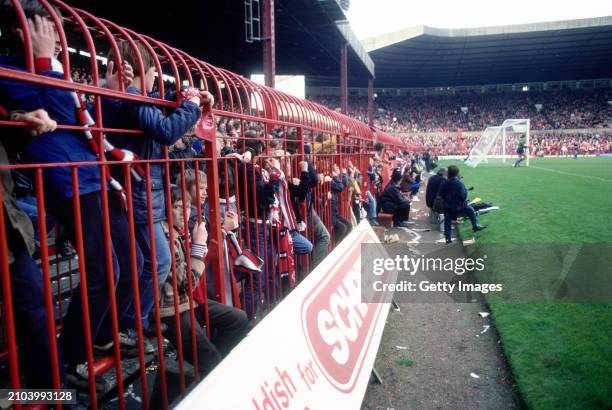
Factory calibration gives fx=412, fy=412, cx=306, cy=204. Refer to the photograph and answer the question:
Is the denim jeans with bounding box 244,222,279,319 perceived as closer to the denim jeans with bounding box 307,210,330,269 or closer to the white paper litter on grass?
the denim jeans with bounding box 307,210,330,269

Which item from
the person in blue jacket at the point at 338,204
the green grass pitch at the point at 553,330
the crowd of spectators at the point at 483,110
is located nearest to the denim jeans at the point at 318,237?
the person in blue jacket at the point at 338,204

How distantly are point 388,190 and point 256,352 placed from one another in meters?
8.60

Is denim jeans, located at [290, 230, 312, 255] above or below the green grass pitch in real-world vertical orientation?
above

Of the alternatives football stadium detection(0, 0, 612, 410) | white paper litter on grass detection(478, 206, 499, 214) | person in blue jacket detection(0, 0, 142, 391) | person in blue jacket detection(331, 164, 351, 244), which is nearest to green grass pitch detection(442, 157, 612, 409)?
football stadium detection(0, 0, 612, 410)

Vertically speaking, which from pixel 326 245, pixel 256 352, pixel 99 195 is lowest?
pixel 326 245

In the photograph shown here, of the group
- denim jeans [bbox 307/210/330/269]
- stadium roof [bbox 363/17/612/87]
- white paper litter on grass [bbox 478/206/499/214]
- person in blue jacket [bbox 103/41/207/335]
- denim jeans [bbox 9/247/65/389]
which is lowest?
white paper litter on grass [bbox 478/206/499/214]

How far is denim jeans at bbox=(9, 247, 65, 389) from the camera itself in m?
1.83

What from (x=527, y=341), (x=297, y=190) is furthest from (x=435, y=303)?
(x=297, y=190)

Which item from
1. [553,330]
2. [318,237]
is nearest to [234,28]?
[318,237]

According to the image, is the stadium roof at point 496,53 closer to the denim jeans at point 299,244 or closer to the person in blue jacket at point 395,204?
the person in blue jacket at point 395,204

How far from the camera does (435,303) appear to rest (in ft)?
17.2

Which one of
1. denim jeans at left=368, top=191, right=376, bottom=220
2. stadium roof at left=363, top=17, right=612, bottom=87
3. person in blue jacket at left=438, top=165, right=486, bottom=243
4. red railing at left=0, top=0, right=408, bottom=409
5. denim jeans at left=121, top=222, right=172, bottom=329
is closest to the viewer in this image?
red railing at left=0, top=0, right=408, bottom=409

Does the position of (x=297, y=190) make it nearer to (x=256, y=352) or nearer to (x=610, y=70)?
(x=256, y=352)

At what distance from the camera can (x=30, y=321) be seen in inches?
72.7
